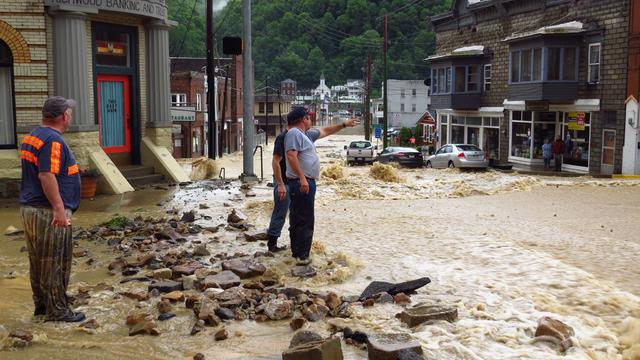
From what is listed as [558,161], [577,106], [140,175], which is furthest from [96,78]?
[558,161]

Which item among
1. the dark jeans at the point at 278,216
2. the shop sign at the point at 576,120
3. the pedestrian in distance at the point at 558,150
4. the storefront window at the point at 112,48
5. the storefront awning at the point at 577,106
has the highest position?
the storefront window at the point at 112,48

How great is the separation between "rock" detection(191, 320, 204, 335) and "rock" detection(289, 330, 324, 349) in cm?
98

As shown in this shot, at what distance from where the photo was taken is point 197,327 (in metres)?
6.32

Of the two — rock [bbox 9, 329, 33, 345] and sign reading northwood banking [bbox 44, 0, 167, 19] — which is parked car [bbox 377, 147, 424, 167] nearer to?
sign reading northwood banking [bbox 44, 0, 167, 19]

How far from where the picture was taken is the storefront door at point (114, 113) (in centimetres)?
1743

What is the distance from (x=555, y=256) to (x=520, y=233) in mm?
2087

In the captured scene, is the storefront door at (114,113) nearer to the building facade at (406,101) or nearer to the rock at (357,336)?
the rock at (357,336)

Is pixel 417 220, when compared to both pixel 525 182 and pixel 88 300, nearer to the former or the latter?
pixel 88 300

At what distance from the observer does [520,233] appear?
1162 cm

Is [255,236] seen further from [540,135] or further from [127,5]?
[540,135]

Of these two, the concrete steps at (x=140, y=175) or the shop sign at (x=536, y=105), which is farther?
the shop sign at (x=536, y=105)

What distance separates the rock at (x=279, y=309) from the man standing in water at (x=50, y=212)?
5.71 ft

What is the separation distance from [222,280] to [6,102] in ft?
34.3

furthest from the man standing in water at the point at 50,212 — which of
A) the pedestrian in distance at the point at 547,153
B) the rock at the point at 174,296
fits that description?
the pedestrian in distance at the point at 547,153
